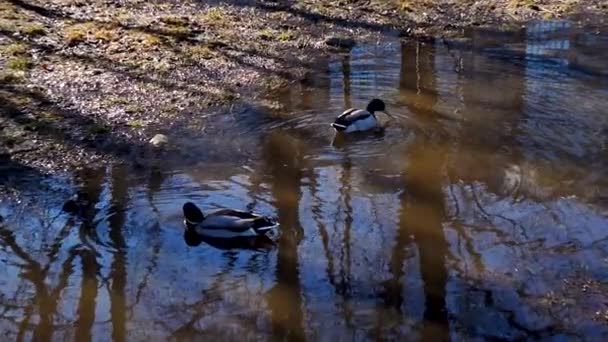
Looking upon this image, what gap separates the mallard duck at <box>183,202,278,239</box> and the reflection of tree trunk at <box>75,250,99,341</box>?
0.89m

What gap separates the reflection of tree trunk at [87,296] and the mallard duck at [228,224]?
0.89m

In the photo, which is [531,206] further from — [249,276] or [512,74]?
[512,74]

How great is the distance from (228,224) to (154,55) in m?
6.25

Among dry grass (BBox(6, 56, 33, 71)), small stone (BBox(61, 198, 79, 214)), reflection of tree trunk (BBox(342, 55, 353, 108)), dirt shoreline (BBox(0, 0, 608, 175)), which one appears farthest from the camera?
dry grass (BBox(6, 56, 33, 71))

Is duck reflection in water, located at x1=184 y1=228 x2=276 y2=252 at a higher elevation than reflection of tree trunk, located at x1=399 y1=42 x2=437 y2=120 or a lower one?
lower

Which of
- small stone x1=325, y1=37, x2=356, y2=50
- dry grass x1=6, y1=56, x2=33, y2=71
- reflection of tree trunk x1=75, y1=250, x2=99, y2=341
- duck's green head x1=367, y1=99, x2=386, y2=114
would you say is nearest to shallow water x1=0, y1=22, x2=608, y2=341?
reflection of tree trunk x1=75, y1=250, x2=99, y2=341

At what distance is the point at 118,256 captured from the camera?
7.37 m

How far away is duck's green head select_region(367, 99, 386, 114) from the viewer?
10.5 meters

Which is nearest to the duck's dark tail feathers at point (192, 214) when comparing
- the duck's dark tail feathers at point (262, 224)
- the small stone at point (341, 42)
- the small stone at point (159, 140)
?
the duck's dark tail feathers at point (262, 224)

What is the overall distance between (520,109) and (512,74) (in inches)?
65.0

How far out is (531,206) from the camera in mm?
8234

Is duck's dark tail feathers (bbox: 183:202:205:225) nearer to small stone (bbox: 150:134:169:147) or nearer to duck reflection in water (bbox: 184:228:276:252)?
duck reflection in water (bbox: 184:228:276:252)

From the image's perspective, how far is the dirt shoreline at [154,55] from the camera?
10.3 meters

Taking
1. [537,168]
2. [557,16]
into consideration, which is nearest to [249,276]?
[537,168]
